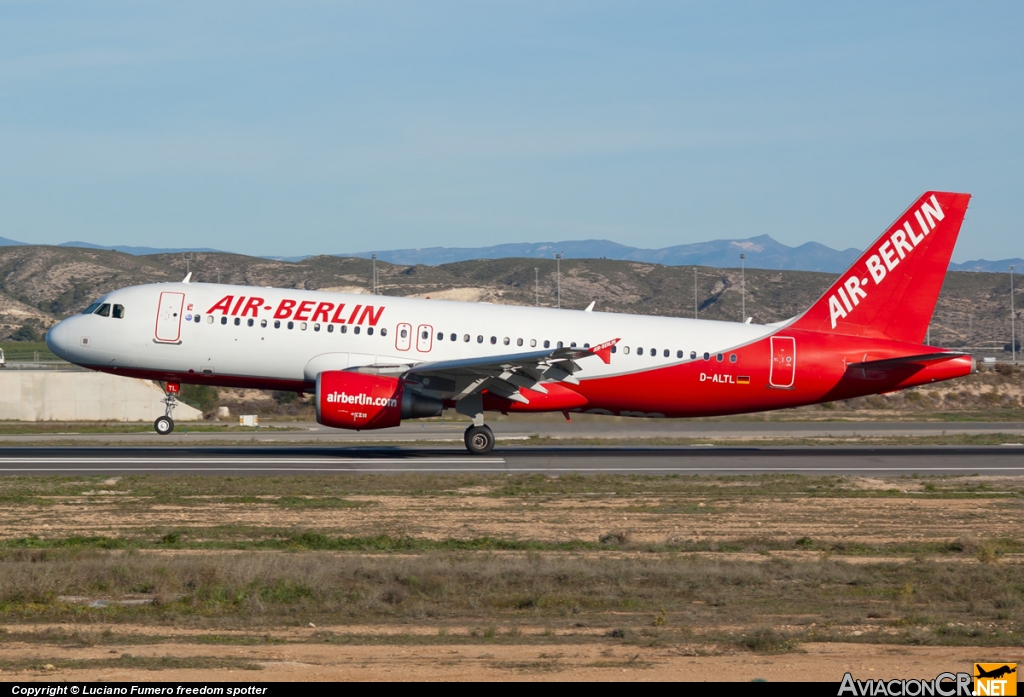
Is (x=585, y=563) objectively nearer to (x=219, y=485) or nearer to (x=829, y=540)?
(x=829, y=540)

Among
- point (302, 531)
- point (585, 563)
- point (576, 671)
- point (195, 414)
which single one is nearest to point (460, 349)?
point (302, 531)

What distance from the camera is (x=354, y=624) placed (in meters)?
11.8

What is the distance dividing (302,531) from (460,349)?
1262cm

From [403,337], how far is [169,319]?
Answer: 6.47 meters

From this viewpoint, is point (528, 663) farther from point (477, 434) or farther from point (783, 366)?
point (783, 366)

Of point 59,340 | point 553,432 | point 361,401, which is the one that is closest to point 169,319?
point 59,340

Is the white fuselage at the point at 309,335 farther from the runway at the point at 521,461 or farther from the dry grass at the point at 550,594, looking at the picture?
the dry grass at the point at 550,594

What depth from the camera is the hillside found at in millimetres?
141375

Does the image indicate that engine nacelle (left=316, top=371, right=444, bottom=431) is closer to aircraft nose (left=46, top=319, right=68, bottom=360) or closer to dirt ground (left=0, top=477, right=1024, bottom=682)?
dirt ground (left=0, top=477, right=1024, bottom=682)

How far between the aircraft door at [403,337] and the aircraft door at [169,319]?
19.6 feet

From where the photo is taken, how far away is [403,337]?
97.8 feet

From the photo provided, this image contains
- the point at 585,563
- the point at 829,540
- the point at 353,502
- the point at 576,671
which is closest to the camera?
the point at 576,671

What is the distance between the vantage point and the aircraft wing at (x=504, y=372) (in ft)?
94.2

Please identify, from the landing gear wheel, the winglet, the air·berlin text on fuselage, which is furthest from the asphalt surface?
the air·berlin text on fuselage
